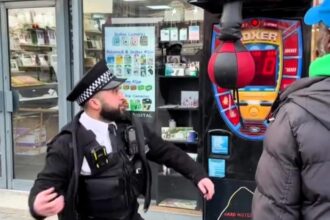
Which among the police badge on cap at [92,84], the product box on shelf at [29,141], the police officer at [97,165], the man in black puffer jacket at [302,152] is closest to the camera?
the man in black puffer jacket at [302,152]

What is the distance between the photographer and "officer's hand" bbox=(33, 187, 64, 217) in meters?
2.41

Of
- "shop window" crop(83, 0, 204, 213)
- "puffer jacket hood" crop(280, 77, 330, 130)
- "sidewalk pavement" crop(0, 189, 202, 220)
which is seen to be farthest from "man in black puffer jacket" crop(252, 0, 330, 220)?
"sidewalk pavement" crop(0, 189, 202, 220)

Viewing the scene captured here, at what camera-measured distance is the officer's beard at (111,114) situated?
274cm

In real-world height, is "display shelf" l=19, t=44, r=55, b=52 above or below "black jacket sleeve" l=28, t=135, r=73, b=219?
above

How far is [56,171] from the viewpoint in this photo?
2.52 m

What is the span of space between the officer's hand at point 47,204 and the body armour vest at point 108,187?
7.0 inches

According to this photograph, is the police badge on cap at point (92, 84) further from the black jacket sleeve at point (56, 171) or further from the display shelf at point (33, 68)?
the display shelf at point (33, 68)

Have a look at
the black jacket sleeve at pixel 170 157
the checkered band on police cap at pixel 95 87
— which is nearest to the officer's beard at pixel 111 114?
the checkered band on police cap at pixel 95 87

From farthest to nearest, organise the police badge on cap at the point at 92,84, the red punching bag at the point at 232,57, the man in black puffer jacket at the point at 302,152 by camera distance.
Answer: the red punching bag at the point at 232,57
the police badge on cap at the point at 92,84
the man in black puffer jacket at the point at 302,152

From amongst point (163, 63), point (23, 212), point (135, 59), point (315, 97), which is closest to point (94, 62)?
point (135, 59)

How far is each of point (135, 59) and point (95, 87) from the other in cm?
Answer: 255

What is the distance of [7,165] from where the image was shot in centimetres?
612

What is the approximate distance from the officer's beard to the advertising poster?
2.42 metres

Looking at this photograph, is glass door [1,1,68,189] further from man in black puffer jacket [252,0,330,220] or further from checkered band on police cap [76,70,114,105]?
man in black puffer jacket [252,0,330,220]
